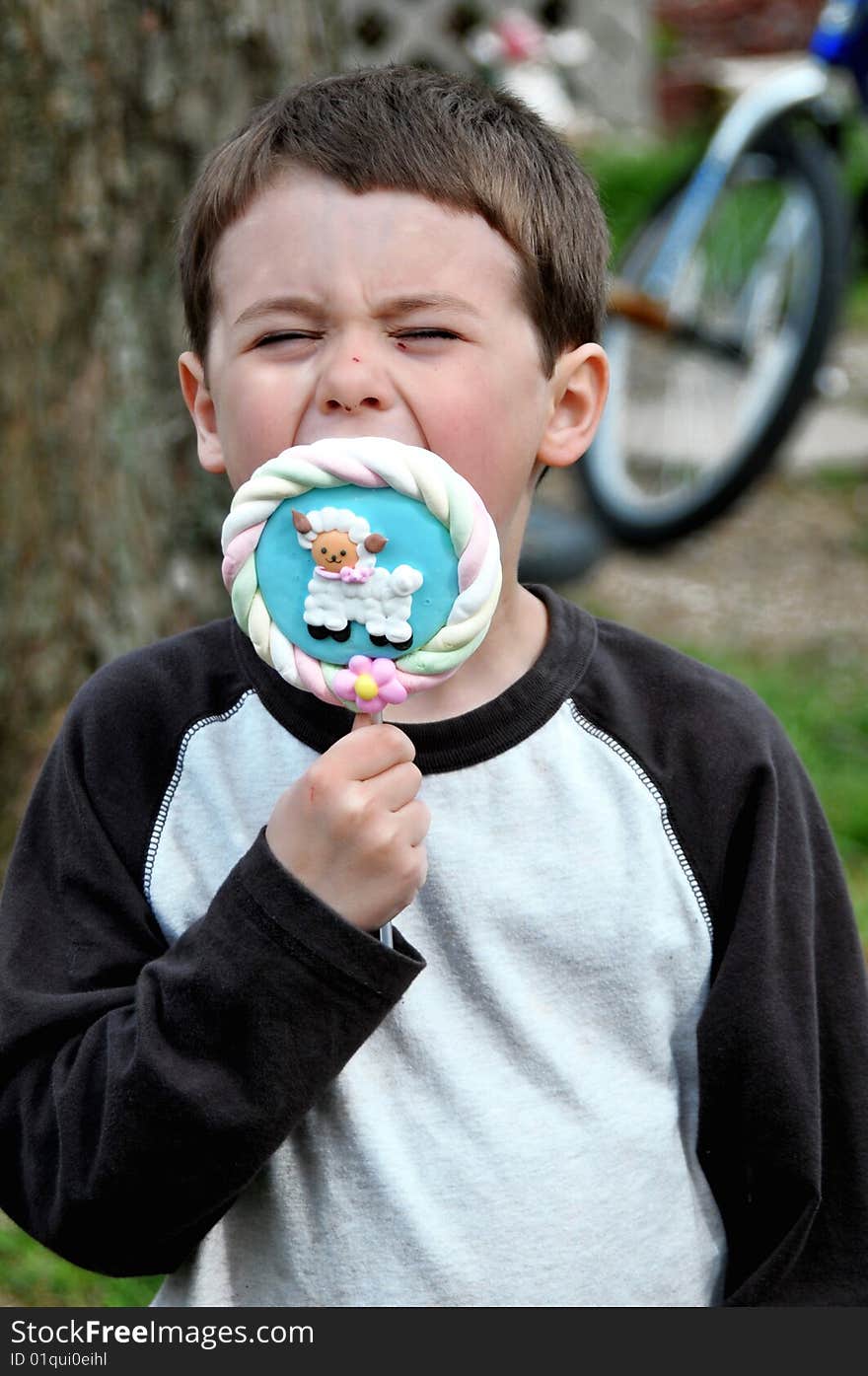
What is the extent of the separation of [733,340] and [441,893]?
367 cm

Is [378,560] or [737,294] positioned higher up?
[378,560]

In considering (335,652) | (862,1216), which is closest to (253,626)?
(335,652)

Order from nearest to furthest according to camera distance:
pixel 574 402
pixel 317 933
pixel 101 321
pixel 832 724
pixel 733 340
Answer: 1. pixel 317 933
2. pixel 574 402
3. pixel 101 321
4. pixel 832 724
5. pixel 733 340

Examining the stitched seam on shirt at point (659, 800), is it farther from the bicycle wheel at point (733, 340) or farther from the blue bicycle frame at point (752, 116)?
the blue bicycle frame at point (752, 116)

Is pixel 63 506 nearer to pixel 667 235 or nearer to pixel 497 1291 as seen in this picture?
pixel 497 1291

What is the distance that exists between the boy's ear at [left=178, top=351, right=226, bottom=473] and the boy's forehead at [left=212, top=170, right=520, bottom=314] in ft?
0.42

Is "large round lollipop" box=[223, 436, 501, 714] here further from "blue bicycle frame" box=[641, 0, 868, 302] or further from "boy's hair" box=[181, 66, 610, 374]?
"blue bicycle frame" box=[641, 0, 868, 302]

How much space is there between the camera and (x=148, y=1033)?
153 centimetres

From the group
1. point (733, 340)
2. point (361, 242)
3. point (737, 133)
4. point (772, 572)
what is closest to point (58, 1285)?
point (361, 242)

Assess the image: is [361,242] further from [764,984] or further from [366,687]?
[764,984]

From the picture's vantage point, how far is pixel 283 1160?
170 centimetres

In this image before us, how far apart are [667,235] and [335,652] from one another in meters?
4.02

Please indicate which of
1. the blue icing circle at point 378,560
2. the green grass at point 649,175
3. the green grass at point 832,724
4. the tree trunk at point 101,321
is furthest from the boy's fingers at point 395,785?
the green grass at point 649,175

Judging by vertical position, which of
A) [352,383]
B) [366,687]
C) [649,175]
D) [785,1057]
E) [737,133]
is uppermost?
[352,383]
